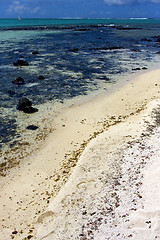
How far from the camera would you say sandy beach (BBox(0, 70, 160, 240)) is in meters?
4.44

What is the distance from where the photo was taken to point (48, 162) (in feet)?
25.1

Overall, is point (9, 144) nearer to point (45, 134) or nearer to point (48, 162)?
point (45, 134)

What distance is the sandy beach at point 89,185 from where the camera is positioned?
14.6 feet

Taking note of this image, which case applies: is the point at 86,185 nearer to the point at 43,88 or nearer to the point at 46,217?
the point at 46,217

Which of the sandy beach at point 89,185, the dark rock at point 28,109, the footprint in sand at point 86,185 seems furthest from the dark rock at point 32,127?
the footprint in sand at point 86,185

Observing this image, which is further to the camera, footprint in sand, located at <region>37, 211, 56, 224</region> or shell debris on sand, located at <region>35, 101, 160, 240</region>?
footprint in sand, located at <region>37, 211, 56, 224</region>

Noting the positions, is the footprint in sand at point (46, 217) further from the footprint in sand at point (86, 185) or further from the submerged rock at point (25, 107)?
the submerged rock at point (25, 107)

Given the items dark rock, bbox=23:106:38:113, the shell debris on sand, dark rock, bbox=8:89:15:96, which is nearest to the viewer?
the shell debris on sand

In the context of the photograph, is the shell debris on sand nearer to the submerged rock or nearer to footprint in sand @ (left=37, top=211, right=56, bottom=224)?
footprint in sand @ (left=37, top=211, right=56, bottom=224)

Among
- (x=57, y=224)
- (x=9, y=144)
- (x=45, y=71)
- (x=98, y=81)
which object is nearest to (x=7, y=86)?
(x=45, y=71)

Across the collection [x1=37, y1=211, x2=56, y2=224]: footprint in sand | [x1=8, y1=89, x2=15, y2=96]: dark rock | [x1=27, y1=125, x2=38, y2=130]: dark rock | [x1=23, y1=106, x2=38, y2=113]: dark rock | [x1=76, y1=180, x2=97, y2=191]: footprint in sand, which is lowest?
[x1=37, y1=211, x2=56, y2=224]: footprint in sand

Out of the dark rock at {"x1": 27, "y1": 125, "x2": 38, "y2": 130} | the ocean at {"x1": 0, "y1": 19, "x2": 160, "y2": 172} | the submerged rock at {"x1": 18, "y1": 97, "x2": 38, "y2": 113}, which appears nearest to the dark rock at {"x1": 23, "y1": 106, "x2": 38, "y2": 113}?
the submerged rock at {"x1": 18, "y1": 97, "x2": 38, "y2": 113}

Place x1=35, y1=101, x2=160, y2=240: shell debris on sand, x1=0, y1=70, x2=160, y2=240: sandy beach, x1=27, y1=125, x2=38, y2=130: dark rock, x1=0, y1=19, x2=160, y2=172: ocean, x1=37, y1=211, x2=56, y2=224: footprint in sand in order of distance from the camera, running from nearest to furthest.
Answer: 1. x1=35, y1=101, x2=160, y2=240: shell debris on sand
2. x1=0, y1=70, x2=160, y2=240: sandy beach
3. x1=37, y1=211, x2=56, y2=224: footprint in sand
4. x1=0, y1=19, x2=160, y2=172: ocean
5. x1=27, y1=125, x2=38, y2=130: dark rock

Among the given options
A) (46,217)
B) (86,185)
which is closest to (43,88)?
(86,185)
